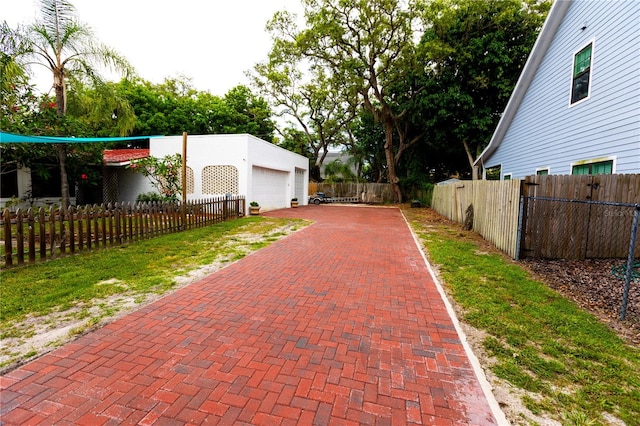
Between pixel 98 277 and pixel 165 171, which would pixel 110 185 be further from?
pixel 98 277

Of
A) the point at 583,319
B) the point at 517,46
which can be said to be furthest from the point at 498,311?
the point at 517,46

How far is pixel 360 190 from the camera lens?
2802 cm

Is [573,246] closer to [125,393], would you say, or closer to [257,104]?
[125,393]

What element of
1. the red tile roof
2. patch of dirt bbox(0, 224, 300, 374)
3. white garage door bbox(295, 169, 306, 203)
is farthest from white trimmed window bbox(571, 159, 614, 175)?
the red tile roof

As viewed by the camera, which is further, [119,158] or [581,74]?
[119,158]

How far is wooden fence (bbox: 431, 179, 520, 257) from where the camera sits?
22.5 feet

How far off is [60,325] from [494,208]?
9.03 m

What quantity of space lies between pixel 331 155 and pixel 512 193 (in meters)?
45.0

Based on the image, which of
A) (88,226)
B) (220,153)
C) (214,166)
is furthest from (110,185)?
(88,226)

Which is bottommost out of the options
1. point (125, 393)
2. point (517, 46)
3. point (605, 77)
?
point (125, 393)

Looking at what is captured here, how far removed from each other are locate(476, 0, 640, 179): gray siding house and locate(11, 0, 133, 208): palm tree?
1457cm

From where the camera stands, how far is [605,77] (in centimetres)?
768

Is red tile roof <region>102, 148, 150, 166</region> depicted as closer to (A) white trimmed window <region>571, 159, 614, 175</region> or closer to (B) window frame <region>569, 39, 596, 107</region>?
(B) window frame <region>569, 39, 596, 107</region>

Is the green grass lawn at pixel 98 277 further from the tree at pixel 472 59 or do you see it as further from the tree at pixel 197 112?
the tree at pixel 472 59
